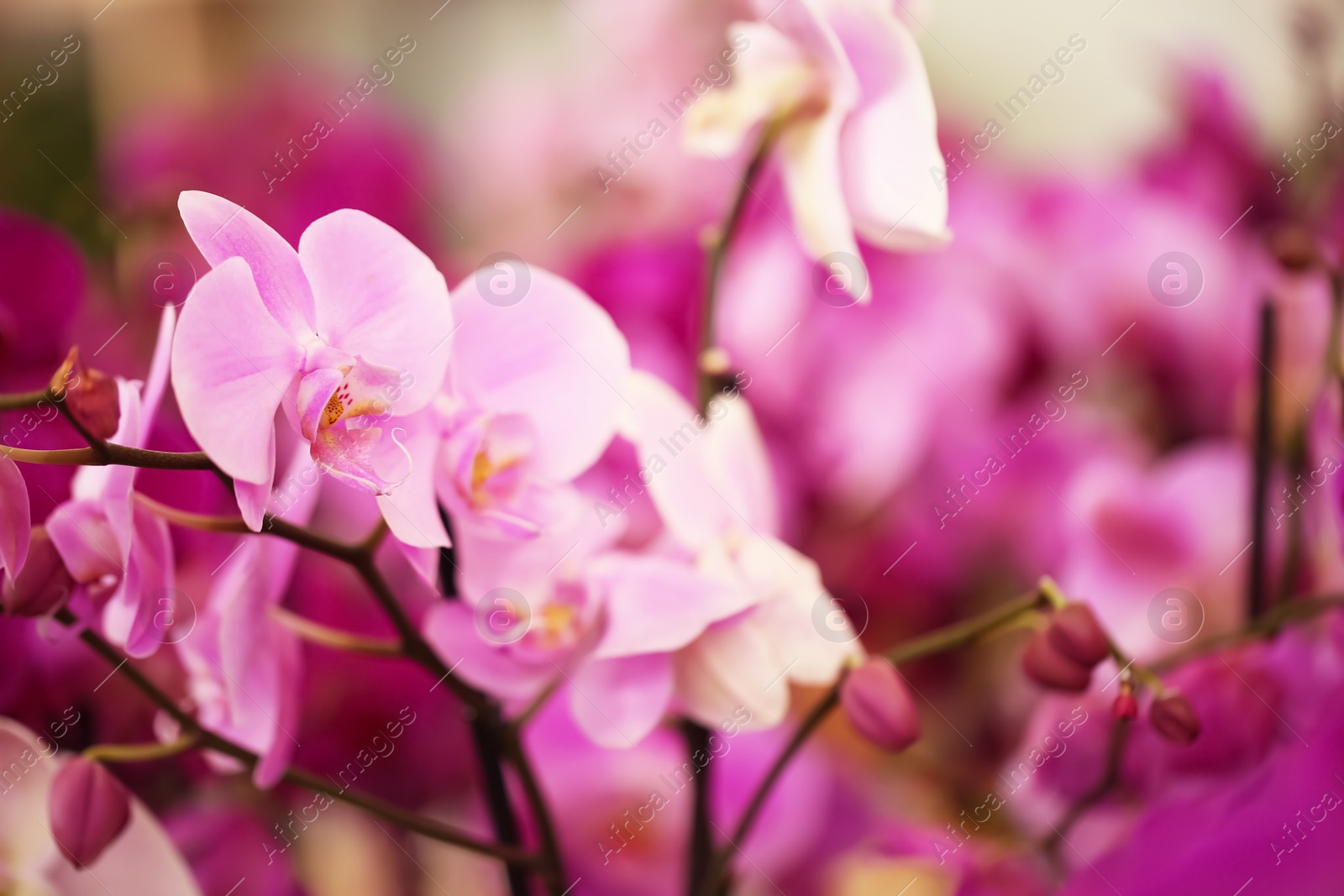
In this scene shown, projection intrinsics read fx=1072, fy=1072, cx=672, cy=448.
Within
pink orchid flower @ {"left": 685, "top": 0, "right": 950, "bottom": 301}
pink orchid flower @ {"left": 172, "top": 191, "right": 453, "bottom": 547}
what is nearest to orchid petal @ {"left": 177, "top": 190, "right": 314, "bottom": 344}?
pink orchid flower @ {"left": 172, "top": 191, "right": 453, "bottom": 547}

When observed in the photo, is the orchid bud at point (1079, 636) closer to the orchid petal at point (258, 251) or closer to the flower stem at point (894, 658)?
the flower stem at point (894, 658)

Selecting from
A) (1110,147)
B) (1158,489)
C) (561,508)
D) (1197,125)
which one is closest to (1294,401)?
(1158,489)

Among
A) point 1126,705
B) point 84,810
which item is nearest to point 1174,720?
point 1126,705

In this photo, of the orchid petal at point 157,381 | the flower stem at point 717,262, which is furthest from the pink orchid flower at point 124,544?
the flower stem at point 717,262

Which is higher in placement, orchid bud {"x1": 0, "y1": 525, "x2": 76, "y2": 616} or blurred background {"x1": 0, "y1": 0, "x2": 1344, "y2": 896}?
orchid bud {"x1": 0, "y1": 525, "x2": 76, "y2": 616}

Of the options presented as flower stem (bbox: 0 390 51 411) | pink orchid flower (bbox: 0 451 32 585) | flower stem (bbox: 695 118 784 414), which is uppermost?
flower stem (bbox: 0 390 51 411)

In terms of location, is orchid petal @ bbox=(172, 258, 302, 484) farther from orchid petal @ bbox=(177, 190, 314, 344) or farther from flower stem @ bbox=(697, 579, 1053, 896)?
flower stem @ bbox=(697, 579, 1053, 896)

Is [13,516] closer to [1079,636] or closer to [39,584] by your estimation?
[39,584]
